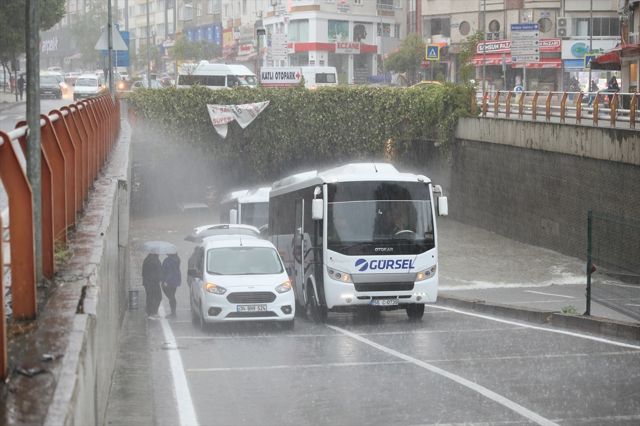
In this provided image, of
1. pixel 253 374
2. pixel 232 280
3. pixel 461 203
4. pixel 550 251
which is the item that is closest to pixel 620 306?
pixel 232 280

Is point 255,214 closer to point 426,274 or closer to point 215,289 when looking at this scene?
point 426,274

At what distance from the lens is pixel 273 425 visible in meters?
11.0

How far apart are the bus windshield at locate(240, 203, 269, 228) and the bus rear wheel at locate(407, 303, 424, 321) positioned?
529 inches

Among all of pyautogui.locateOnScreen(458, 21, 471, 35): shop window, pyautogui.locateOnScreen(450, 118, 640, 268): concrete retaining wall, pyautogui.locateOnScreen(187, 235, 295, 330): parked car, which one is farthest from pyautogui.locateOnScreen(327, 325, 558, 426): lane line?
pyautogui.locateOnScreen(458, 21, 471, 35): shop window

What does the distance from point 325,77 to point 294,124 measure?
1568 centimetres

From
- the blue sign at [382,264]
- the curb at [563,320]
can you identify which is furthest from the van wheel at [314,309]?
the curb at [563,320]

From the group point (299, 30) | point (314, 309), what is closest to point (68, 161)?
point (314, 309)

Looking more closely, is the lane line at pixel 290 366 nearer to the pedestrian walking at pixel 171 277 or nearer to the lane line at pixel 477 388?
the lane line at pixel 477 388

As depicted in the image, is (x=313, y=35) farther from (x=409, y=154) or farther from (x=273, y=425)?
(x=273, y=425)

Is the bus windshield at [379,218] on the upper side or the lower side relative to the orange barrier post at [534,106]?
lower

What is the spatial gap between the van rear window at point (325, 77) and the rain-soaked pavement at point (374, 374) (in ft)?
147

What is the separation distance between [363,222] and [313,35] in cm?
6973

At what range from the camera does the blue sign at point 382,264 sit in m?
22.0

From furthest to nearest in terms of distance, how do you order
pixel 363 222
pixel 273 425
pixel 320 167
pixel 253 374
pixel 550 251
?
pixel 320 167 < pixel 550 251 < pixel 363 222 < pixel 253 374 < pixel 273 425
